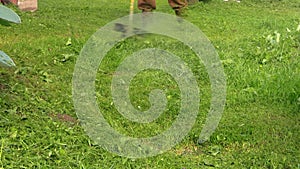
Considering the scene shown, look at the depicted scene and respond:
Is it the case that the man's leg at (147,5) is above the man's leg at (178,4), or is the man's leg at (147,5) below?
above

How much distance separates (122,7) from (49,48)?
2430mm

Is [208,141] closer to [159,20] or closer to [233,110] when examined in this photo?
[233,110]

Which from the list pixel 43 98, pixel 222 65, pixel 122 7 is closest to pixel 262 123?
pixel 222 65

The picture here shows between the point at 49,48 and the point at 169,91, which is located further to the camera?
the point at 49,48

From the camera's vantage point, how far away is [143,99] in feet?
12.0

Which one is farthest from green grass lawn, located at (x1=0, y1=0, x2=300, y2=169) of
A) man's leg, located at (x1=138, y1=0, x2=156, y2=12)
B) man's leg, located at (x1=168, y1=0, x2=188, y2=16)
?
man's leg, located at (x1=138, y1=0, x2=156, y2=12)

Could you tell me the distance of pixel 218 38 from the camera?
554cm

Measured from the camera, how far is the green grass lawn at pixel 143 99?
2814mm

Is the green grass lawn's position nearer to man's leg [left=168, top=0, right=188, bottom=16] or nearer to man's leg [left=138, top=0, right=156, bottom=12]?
man's leg [left=168, top=0, right=188, bottom=16]

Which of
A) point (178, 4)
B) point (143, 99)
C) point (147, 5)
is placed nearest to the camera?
point (143, 99)

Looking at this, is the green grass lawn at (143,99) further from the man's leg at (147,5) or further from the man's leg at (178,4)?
the man's leg at (147,5)

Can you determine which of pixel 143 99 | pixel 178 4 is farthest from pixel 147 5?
pixel 143 99

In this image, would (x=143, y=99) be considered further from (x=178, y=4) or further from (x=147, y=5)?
(x=178, y=4)

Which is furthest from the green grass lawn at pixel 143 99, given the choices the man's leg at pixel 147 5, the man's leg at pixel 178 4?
the man's leg at pixel 147 5
